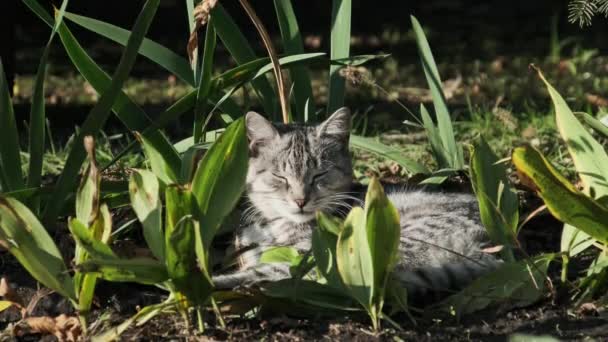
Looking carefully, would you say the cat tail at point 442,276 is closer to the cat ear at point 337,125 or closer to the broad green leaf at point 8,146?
the cat ear at point 337,125

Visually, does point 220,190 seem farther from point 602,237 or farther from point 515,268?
point 602,237

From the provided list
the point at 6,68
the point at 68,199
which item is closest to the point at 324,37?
the point at 6,68

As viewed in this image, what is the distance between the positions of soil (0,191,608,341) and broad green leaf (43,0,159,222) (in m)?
0.34

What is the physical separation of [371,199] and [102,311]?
3.48ft

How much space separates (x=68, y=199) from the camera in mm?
3713

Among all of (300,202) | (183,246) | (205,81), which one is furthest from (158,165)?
(300,202)

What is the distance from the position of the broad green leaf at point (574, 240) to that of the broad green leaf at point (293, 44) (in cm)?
143

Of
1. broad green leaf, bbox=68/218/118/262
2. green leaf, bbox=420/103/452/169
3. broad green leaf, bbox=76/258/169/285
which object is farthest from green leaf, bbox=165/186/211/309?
green leaf, bbox=420/103/452/169

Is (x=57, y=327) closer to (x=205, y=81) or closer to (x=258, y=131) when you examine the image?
(x=205, y=81)

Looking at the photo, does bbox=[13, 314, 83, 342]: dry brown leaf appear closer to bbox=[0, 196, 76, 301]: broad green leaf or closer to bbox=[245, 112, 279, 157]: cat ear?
bbox=[0, 196, 76, 301]: broad green leaf

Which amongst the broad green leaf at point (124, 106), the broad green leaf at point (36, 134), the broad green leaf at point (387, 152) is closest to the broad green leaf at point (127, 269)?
the broad green leaf at point (124, 106)

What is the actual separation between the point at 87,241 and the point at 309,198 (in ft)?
4.36

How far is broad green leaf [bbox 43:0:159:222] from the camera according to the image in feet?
11.3

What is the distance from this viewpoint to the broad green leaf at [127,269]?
2855 millimetres
